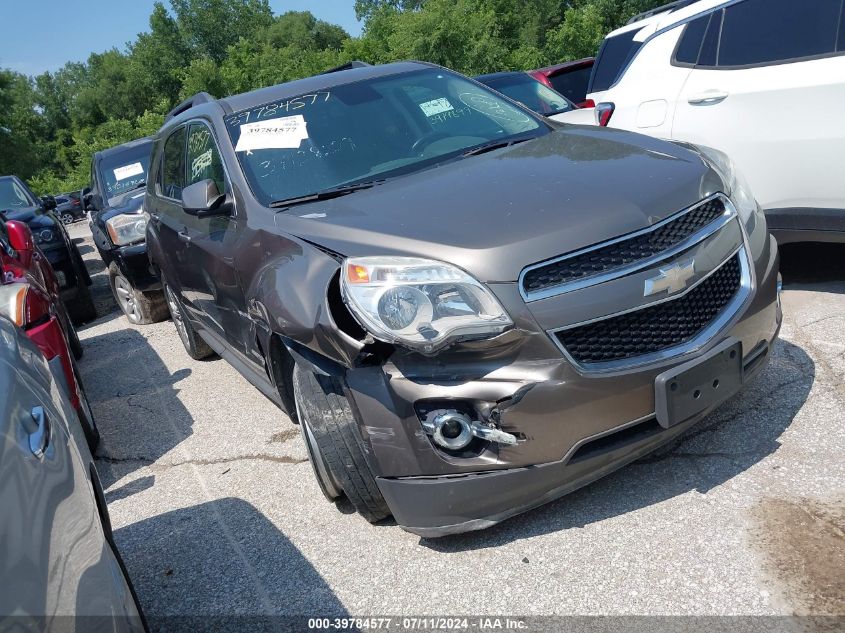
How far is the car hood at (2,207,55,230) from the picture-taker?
8.89 m

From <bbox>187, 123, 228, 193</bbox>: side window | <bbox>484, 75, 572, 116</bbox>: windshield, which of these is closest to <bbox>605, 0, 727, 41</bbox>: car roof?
<bbox>484, 75, 572, 116</bbox>: windshield

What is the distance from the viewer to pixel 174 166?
516 centimetres

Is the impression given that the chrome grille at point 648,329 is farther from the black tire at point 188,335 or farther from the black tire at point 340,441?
the black tire at point 188,335

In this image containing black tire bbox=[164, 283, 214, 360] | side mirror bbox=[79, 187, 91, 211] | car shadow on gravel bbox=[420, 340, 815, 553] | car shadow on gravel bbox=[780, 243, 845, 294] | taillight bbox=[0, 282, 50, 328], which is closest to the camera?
car shadow on gravel bbox=[420, 340, 815, 553]

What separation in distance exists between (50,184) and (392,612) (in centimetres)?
5601

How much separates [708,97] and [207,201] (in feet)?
10.1

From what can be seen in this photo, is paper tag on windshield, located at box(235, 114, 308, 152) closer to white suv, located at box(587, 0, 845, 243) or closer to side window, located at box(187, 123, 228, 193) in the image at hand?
side window, located at box(187, 123, 228, 193)

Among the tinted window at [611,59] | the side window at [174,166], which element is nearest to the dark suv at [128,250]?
the side window at [174,166]

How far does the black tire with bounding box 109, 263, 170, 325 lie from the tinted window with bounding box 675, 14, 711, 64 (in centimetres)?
502

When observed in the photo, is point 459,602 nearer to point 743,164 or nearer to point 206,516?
point 206,516

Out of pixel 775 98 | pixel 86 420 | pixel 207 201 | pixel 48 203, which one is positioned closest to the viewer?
pixel 207 201

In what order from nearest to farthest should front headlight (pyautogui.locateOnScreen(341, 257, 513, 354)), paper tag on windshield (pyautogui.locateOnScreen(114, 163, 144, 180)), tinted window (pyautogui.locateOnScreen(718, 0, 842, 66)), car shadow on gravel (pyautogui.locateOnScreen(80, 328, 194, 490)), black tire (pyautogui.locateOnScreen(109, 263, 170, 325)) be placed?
front headlight (pyautogui.locateOnScreen(341, 257, 513, 354)) < tinted window (pyautogui.locateOnScreen(718, 0, 842, 66)) < car shadow on gravel (pyautogui.locateOnScreen(80, 328, 194, 490)) < black tire (pyautogui.locateOnScreen(109, 263, 170, 325)) < paper tag on windshield (pyautogui.locateOnScreen(114, 163, 144, 180))

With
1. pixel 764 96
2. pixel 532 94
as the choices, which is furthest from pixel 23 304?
pixel 532 94

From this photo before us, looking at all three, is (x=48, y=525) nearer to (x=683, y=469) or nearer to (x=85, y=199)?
(x=683, y=469)
